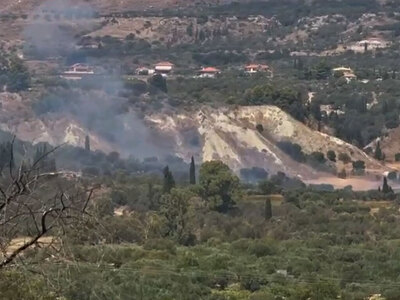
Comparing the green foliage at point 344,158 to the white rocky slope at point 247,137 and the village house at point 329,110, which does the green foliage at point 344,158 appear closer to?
the white rocky slope at point 247,137

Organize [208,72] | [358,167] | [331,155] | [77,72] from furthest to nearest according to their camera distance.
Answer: [208,72] → [77,72] → [331,155] → [358,167]

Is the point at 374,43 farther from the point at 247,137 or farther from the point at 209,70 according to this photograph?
the point at 247,137

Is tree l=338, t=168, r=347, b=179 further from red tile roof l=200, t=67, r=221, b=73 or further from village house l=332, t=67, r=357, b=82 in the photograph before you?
red tile roof l=200, t=67, r=221, b=73

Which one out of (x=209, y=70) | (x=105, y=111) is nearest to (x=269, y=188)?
(x=105, y=111)

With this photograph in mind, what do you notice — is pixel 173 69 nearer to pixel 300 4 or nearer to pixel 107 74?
pixel 107 74

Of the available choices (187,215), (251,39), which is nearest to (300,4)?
(251,39)

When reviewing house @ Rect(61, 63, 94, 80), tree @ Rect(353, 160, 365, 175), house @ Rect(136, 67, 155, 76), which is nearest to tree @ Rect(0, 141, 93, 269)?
tree @ Rect(353, 160, 365, 175)
